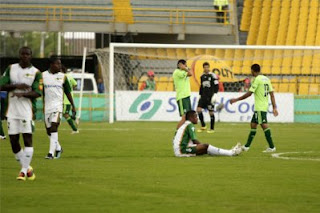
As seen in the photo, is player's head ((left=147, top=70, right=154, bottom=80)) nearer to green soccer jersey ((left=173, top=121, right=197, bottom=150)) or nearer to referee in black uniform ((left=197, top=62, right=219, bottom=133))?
referee in black uniform ((left=197, top=62, right=219, bottom=133))

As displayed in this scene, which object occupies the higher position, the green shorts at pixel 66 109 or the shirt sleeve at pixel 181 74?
the shirt sleeve at pixel 181 74

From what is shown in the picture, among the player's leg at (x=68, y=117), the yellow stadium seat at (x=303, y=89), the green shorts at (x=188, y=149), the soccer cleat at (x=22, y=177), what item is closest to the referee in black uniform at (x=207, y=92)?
the player's leg at (x=68, y=117)

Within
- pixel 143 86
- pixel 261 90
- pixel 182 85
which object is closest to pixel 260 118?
pixel 261 90

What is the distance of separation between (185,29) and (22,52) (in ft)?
108

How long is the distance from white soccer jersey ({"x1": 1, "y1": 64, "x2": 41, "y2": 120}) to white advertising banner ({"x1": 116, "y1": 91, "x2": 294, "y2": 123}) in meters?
22.9

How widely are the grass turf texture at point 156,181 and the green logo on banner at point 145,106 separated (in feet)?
45.0

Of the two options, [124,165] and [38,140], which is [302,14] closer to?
[38,140]

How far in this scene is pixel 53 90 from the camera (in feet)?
58.3

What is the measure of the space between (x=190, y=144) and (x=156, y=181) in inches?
A: 186

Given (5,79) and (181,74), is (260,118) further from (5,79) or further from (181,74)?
(5,79)

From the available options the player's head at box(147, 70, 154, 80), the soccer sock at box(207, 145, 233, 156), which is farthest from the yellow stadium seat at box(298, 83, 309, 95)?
the soccer sock at box(207, 145, 233, 156)

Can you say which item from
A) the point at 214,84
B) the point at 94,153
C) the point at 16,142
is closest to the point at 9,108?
the point at 16,142

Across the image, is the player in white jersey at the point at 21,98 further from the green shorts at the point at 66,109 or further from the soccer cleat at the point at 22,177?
the green shorts at the point at 66,109

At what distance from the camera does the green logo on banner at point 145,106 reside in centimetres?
3616
